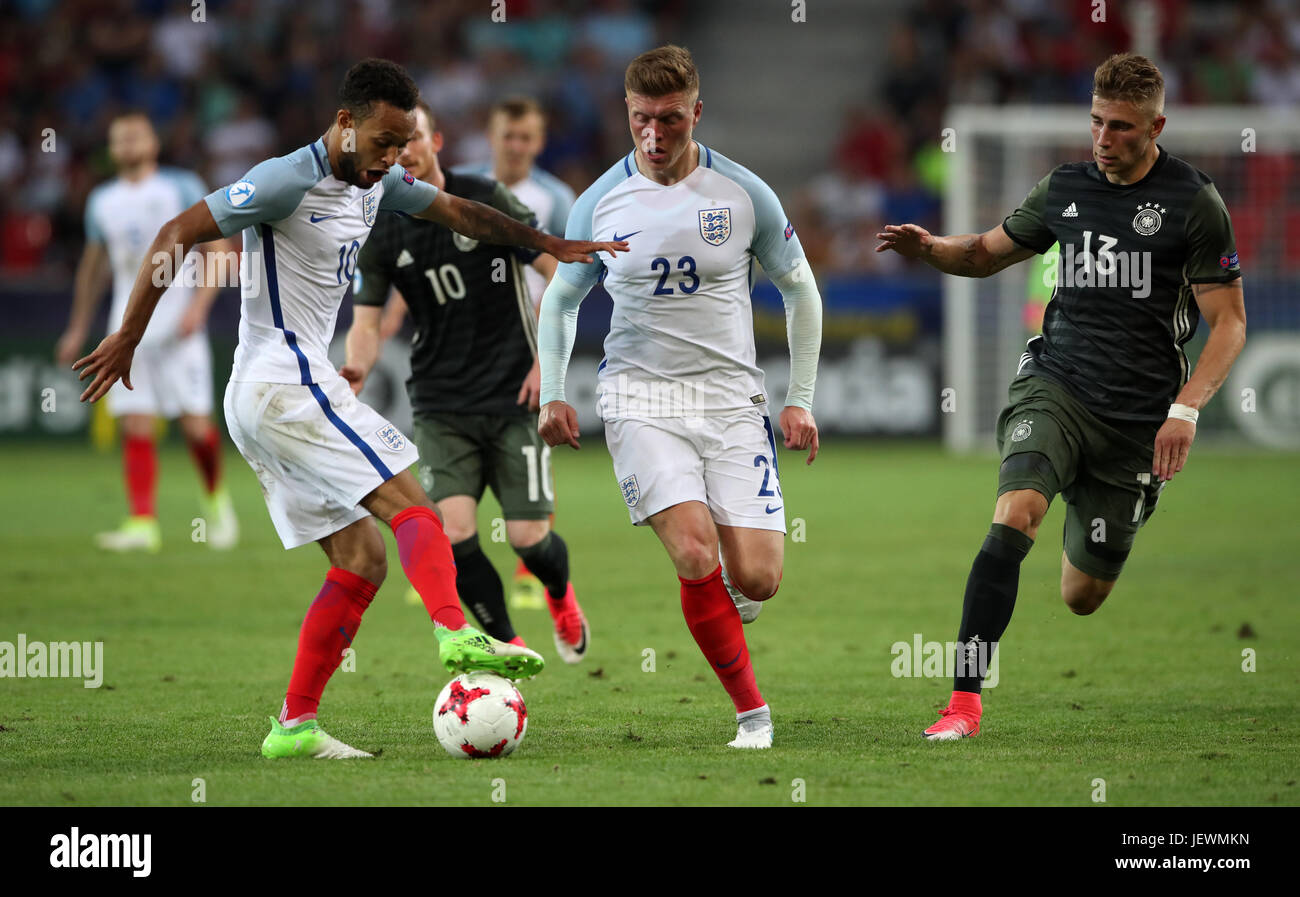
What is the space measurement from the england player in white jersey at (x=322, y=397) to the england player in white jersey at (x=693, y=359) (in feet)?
0.86

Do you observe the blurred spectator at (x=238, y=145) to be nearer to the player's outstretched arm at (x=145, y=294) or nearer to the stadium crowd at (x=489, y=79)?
the stadium crowd at (x=489, y=79)

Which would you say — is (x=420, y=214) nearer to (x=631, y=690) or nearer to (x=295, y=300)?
(x=295, y=300)

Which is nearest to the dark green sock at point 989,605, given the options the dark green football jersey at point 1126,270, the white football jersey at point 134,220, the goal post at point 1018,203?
the dark green football jersey at point 1126,270

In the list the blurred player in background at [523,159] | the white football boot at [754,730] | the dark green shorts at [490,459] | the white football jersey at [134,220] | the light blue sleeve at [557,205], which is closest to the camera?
the white football boot at [754,730]

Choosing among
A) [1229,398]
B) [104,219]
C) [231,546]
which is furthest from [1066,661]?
[1229,398]

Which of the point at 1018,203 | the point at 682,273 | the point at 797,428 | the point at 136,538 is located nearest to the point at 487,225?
the point at 682,273

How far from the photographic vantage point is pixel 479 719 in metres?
5.41

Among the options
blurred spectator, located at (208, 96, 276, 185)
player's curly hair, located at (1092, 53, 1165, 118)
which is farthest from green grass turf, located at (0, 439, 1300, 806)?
blurred spectator, located at (208, 96, 276, 185)

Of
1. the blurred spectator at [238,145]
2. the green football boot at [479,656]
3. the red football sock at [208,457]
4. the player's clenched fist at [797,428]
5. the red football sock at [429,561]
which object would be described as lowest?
the green football boot at [479,656]

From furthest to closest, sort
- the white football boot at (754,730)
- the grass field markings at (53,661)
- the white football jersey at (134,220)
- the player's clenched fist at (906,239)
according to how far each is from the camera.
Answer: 1. the white football jersey at (134,220)
2. the grass field markings at (53,661)
3. the player's clenched fist at (906,239)
4. the white football boot at (754,730)

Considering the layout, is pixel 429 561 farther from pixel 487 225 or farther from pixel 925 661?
pixel 925 661

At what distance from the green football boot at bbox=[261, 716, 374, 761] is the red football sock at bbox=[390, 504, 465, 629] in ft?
1.86

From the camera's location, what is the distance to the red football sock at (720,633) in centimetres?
568

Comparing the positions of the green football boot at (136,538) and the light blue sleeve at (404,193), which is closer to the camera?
the light blue sleeve at (404,193)
